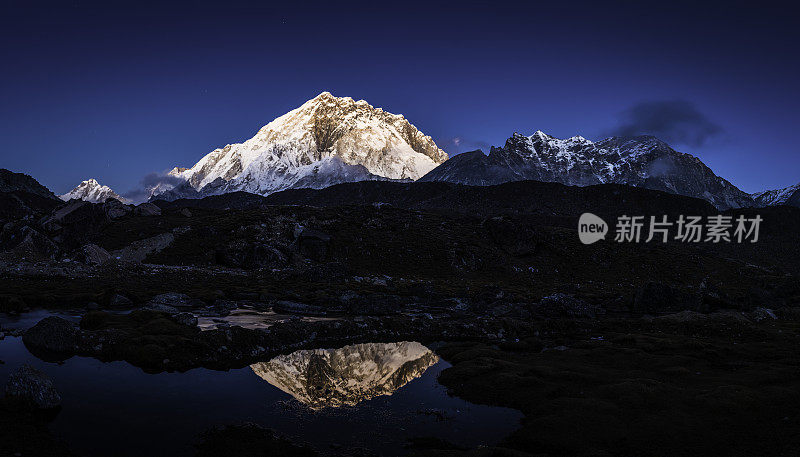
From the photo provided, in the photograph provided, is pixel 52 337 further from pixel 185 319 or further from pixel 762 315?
pixel 762 315

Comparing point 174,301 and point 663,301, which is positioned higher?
point 663,301

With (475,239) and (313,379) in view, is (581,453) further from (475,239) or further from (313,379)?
(475,239)

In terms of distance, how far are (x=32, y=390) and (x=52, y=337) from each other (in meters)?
11.2

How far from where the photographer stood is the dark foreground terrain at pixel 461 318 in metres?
18.8

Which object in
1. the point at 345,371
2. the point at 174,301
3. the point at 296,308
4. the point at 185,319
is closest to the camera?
the point at 345,371

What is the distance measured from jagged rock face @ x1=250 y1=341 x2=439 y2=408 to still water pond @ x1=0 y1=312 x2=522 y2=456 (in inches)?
2.7

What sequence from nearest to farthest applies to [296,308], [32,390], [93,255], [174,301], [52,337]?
[32,390] < [52,337] < [174,301] < [296,308] < [93,255]

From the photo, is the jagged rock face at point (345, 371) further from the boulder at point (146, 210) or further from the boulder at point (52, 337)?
the boulder at point (146, 210)

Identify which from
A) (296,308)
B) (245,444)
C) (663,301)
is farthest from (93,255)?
(663,301)

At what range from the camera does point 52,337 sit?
27.7 metres

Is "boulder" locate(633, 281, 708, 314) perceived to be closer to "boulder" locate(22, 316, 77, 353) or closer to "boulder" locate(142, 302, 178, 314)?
"boulder" locate(142, 302, 178, 314)

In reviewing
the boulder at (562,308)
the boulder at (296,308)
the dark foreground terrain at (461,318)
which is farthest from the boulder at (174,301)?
the boulder at (562,308)

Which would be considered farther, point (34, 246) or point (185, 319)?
point (34, 246)

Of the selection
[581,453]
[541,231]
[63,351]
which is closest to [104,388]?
[63,351]
